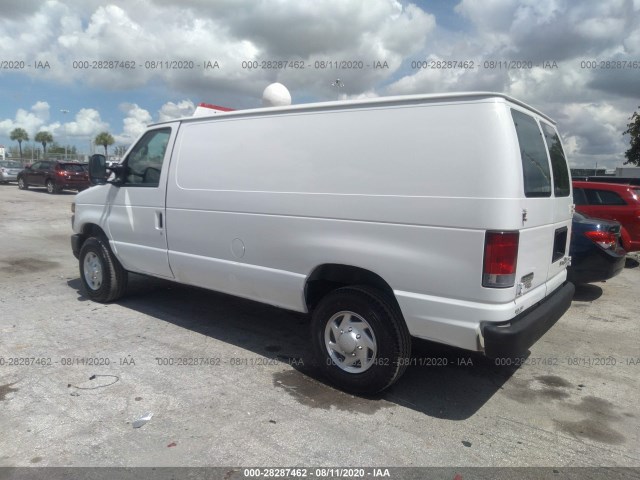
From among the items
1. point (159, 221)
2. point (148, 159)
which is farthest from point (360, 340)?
point (148, 159)

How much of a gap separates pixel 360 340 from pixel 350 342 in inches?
3.5

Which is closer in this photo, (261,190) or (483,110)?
(483,110)

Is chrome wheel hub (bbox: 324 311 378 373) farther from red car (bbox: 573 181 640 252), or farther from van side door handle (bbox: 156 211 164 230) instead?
red car (bbox: 573 181 640 252)

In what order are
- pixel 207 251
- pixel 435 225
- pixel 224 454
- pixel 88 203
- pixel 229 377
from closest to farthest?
pixel 224 454
pixel 435 225
pixel 229 377
pixel 207 251
pixel 88 203

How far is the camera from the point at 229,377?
4.20 metres

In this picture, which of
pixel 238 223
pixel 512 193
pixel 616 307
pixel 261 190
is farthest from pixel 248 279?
pixel 616 307

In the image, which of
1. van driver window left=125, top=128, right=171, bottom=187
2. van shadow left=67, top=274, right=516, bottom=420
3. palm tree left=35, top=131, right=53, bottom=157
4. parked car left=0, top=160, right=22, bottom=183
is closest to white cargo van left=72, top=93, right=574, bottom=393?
van driver window left=125, top=128, right=171, bottom=187

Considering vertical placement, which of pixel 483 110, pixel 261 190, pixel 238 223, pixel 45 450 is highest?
pixel 483 110

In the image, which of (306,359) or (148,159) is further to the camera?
(148,159)

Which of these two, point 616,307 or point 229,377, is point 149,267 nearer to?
point 229,377

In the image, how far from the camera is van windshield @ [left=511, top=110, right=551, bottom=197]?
135 inches

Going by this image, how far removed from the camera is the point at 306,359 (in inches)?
182

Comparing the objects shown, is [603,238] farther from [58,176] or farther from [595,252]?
[58,176]

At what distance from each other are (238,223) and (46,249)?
24.0ft
